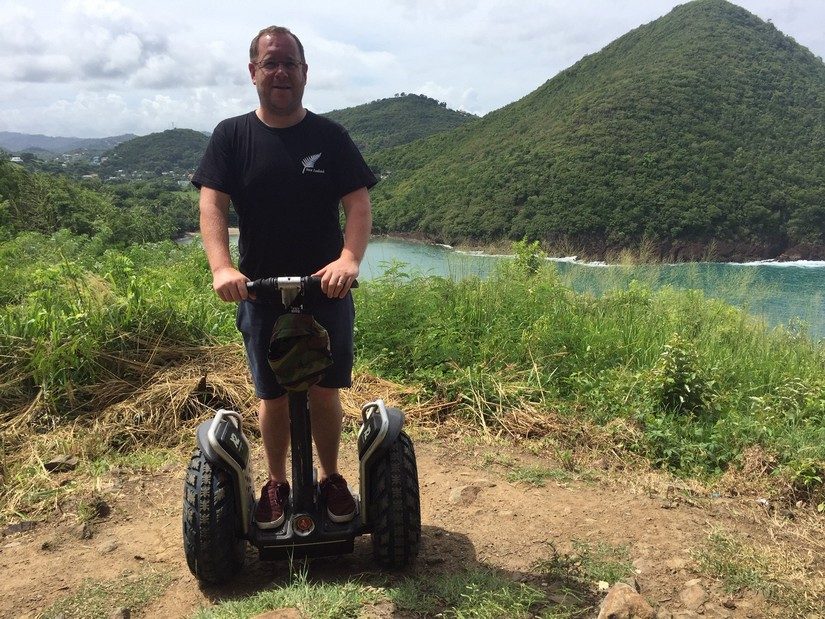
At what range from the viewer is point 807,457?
3.24 m

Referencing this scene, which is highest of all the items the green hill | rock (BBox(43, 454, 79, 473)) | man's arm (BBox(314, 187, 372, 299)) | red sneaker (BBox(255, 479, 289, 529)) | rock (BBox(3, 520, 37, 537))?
the green hill

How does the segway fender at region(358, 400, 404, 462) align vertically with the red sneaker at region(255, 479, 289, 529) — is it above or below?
above

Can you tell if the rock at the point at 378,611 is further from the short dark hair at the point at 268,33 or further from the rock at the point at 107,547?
the short dark hair at the point at 268,33

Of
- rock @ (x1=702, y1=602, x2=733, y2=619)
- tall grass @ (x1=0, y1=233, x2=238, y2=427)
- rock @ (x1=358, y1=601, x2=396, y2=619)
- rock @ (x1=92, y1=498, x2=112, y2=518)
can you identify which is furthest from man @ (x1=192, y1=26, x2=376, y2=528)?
tall grass @ (x1=0, y1=233, x2=238, y2=427)

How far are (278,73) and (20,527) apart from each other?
8.11ft

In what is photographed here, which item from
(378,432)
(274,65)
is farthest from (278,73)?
(378,432)

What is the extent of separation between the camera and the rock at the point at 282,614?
1.71m

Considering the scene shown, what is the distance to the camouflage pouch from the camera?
6.28 ft

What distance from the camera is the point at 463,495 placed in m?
2.95

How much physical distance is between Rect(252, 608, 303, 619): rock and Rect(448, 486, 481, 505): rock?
4.19 feet

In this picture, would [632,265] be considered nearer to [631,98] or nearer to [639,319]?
[639,319]

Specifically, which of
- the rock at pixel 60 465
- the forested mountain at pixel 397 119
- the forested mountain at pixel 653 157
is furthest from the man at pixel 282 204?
the forested mountain at pixel 397 119

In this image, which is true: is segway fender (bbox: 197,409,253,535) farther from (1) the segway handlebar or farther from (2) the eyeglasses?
(2) the eyeglasses

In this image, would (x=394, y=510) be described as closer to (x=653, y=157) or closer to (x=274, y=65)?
(x=274, y=65)
